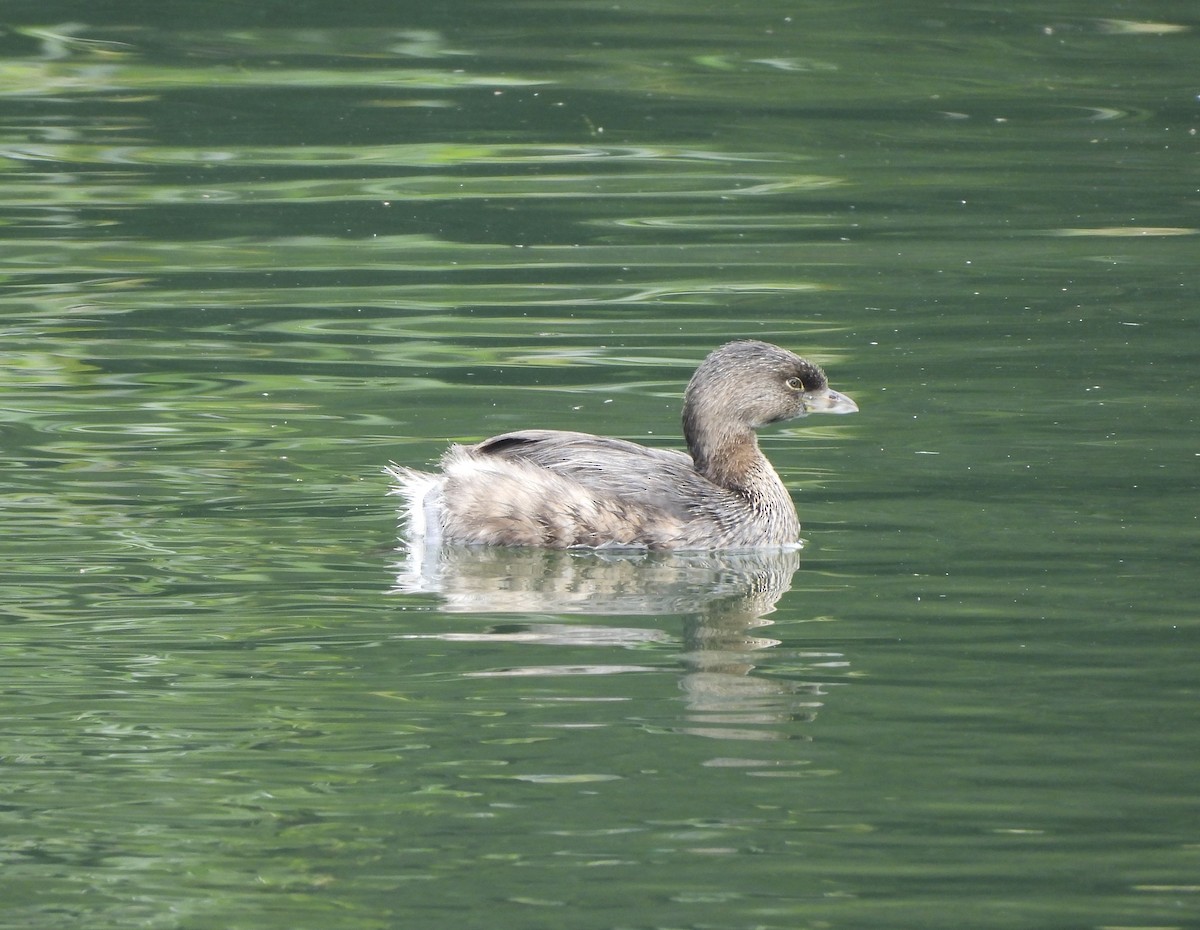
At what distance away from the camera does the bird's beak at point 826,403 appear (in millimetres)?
8797

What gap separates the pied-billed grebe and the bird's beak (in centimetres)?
23

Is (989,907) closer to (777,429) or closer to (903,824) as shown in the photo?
(903,824)

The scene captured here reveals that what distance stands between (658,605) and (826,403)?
5.43ft

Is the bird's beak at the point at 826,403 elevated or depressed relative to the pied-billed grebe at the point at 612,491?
elevated

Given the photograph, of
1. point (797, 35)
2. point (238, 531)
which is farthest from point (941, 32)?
point (238, 531)

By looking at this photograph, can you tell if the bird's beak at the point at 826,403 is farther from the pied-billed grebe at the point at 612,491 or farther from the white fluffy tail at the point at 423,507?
the white fluffy tail at the point at 423,507

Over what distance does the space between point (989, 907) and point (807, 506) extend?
3845mm

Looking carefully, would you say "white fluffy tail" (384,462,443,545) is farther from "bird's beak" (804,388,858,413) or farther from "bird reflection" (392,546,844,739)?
"bird's beak" (804,388,858,413)

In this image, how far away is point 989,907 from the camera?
500 cm

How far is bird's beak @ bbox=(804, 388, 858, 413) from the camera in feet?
28.9

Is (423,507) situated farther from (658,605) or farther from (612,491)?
(658,605)

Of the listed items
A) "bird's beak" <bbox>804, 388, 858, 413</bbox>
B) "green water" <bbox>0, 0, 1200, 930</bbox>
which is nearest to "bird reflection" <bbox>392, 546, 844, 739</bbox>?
"green water" <bbox>0, 0, 1200, 930</bbox>

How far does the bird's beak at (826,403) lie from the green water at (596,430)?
32cm

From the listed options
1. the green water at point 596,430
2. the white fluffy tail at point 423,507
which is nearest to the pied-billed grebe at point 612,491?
the white fluffy tail at point 423,507
